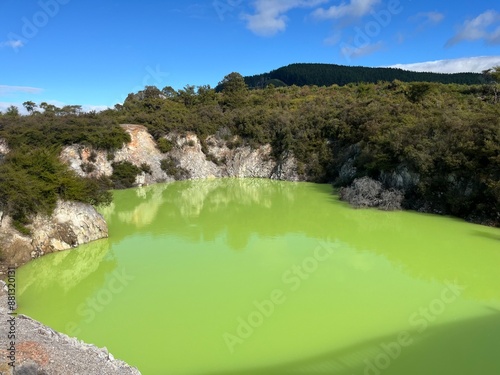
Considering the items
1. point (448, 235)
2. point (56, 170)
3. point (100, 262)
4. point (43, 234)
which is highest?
point (56, 170)

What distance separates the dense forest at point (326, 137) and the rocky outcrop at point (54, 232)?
0.36 m

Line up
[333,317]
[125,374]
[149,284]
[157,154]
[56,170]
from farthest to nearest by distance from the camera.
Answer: [157,154] < [56,170] < [149,284] < [333,317] < [125,374]

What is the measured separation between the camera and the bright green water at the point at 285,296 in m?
6.39

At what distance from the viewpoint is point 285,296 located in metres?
8.73

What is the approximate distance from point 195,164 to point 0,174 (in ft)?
69.7

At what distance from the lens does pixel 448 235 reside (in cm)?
1372

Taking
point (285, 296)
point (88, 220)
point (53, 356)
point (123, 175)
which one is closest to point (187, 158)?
point (123, 175)

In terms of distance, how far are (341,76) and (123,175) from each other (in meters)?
52.5

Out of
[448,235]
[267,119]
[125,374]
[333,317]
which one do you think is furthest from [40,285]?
[267,119]

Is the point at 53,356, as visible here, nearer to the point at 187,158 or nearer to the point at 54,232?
the point at 54,232

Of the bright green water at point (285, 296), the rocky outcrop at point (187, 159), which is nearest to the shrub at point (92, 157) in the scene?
the rocky outcrop at point (187, 159)

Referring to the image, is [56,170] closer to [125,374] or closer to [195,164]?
[125,374]

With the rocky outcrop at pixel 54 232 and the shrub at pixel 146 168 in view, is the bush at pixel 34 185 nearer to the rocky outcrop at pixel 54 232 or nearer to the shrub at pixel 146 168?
the rocky outcrop at pixel 54 232

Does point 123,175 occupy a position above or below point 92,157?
below
